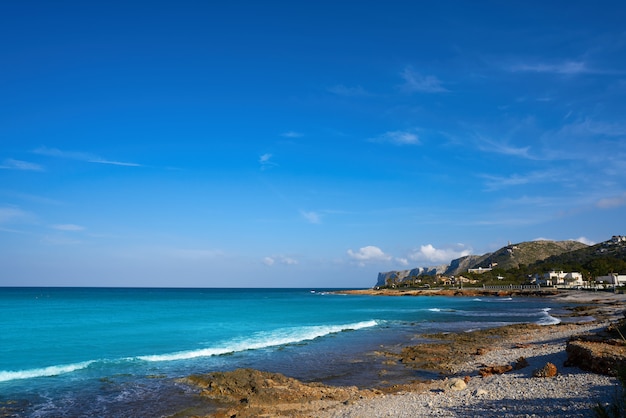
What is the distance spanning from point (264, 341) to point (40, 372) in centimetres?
1472

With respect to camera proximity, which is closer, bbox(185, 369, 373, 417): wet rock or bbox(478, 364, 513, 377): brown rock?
bbox(185, 369, 373, 417): wet rock

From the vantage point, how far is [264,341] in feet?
106

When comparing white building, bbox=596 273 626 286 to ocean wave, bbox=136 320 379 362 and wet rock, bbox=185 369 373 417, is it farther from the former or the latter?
wet rock, bbox=185 369 373 417

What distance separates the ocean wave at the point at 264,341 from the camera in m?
25.7

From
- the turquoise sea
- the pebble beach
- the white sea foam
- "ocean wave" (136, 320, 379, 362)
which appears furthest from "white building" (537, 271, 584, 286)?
the white sea foam

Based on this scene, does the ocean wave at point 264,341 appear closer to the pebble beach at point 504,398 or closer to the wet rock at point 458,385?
the pebble beach at point 504,398

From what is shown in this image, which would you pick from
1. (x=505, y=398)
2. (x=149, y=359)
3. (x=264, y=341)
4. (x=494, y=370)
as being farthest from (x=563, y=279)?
(x=505, y=398)

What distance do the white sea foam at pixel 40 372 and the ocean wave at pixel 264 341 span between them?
3.56 meters

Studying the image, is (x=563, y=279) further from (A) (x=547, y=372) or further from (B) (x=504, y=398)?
(B) (x=504, y=398)

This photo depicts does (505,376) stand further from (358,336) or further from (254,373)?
(358,336)

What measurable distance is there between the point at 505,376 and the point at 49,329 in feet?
132

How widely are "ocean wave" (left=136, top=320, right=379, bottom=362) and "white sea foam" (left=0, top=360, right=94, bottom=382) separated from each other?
3.56 m

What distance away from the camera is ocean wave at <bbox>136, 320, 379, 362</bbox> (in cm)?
2569

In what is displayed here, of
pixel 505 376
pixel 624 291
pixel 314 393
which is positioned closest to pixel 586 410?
pixel 505 376
